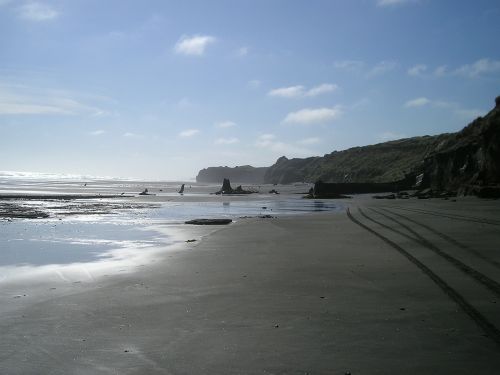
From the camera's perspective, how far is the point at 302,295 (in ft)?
25.3

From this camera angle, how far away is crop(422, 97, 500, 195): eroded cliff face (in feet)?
120

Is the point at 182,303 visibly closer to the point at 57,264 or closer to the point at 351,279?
the point at 351,279

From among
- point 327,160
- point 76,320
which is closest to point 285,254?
point 76,320

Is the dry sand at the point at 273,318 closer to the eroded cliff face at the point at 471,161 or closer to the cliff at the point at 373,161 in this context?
the eroded cliff face at the point at 471,161

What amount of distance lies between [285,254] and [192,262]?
2847 mm

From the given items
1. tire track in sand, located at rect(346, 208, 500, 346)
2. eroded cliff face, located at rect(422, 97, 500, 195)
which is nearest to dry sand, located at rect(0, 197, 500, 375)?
tire track in sand, located at rect(346, 208, 500, 346)

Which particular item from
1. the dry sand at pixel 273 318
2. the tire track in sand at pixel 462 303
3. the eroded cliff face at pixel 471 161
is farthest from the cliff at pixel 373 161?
the dry sand at pixel 273 318

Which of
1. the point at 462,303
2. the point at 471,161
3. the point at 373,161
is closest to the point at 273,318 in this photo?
the point at 462,303

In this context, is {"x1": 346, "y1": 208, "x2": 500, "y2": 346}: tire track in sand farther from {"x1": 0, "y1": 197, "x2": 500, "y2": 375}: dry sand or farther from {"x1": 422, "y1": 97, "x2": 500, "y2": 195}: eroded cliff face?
{"x1": 422, "y1": 97, "x2": 500, "y2": 195}: eroded cliff face

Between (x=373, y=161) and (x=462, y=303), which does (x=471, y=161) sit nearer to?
(x=462, y=303)

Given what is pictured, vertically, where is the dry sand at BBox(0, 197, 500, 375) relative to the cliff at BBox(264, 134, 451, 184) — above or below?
below

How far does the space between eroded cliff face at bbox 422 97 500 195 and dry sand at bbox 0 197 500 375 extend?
28.4m

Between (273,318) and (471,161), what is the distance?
4493 cm

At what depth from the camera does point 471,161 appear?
44.8 meters
